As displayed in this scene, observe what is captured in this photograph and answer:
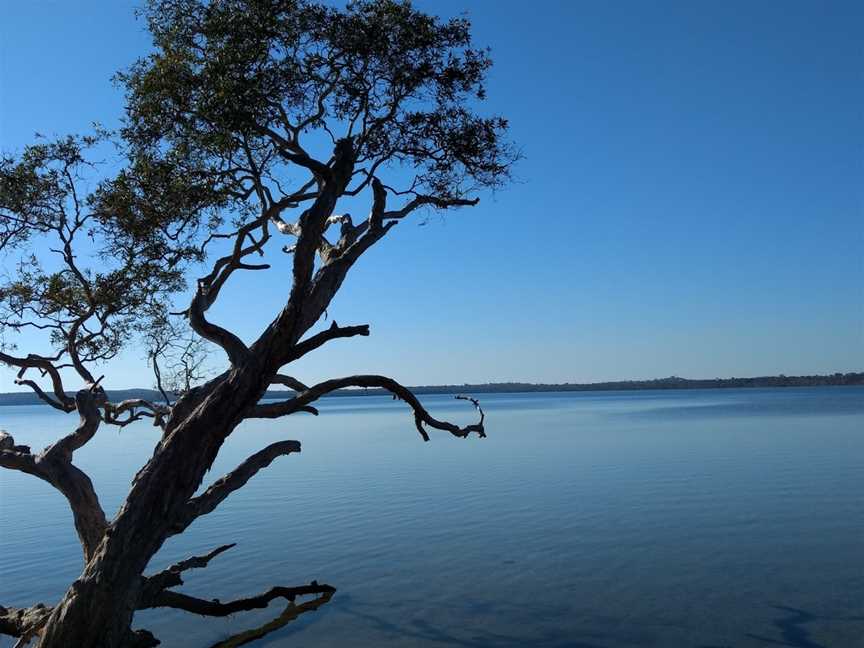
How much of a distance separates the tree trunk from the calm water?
3.07 meters

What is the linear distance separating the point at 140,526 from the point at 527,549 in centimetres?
901

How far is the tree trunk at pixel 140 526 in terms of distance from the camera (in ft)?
24.4

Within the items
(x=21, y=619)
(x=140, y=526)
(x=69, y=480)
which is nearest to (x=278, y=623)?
(x=21, y=619)

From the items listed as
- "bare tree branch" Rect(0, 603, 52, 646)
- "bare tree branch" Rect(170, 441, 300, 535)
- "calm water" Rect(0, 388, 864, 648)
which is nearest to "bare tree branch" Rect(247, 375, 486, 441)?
"bare tree branch" Rect(170, 441, 300, 535)

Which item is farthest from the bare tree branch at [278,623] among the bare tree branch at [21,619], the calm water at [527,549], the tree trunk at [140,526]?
the tree trunk at [140,526]

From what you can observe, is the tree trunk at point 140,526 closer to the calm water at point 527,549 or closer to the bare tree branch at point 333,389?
the bare tree branch at point 333,389

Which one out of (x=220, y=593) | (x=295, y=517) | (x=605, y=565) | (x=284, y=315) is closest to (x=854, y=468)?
(x=605, y=565)

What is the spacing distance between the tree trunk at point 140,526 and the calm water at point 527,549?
10.1 ft

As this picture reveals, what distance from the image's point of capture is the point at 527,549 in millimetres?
Result: 14859

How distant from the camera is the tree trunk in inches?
293

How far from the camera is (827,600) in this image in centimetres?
1101

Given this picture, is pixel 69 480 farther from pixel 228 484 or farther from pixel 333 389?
pixel 333 389

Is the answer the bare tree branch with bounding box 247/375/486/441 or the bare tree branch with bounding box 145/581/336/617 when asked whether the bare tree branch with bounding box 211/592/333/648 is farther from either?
the bare tree branch with bounding box 247/375/486/441

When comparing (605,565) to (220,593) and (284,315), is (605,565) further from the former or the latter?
(284,315)
